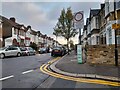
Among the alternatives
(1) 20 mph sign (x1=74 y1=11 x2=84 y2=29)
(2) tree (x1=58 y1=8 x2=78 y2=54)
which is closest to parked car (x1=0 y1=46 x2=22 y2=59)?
(2) tree (x1=58 y1=8 x2=78 y2=54)

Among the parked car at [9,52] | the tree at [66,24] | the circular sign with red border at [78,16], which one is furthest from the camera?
the tree at [66,24]

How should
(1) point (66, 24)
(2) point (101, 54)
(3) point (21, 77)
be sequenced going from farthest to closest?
(1) point (66, 24) < (2) point (101, 54) < (3) point (21, 77)

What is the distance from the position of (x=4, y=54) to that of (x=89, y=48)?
16.7 meters

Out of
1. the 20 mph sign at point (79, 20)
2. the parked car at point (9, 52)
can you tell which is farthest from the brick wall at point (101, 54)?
Answer: the parked car at point (9, 52)

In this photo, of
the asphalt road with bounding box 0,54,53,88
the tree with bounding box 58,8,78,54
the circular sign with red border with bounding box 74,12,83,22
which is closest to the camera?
the asphalt road with bounding box 0,54,53,88

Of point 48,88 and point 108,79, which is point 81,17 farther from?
point 48,88

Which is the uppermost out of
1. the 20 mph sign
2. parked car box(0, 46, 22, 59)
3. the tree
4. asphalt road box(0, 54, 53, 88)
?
the tree

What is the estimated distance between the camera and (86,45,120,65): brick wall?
591 inches

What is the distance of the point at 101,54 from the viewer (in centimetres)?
1538

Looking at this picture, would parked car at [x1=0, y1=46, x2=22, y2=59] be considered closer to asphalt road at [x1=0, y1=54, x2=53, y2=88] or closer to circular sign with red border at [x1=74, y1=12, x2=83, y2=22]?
asphalt road at [x1=0, y1=54, x2=53, y2=88]

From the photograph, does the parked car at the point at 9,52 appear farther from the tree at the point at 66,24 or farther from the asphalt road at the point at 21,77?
the asphalt road at the point at 21,77

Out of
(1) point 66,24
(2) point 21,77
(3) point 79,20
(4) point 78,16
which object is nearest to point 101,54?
(3) point 79,20

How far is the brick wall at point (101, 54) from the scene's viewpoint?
15017 millimetres

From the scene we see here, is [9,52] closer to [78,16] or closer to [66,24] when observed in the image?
[66,24]
